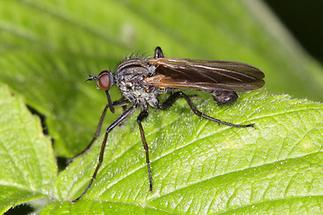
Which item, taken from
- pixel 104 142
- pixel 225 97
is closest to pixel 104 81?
pixel 104 142

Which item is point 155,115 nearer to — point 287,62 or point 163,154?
point 163,154

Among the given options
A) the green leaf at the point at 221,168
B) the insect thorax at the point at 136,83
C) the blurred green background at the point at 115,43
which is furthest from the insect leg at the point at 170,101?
the blurred green background at the point at 115,43

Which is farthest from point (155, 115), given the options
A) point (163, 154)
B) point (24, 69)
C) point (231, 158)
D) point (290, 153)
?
point (24, 69)

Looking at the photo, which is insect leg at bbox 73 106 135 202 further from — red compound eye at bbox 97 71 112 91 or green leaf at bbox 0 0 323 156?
green leaf at bbox 0 0 323 156

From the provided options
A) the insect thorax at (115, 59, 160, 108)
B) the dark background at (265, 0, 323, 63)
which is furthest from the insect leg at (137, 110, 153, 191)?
the dark background at (265, 0, 323, 63)

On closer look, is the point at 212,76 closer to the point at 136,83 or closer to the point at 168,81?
the point at 168,81

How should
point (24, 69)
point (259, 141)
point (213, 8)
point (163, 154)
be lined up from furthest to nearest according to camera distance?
point (213, 8)
point (24, 69)
point (163, 154)
point (259, 141)
